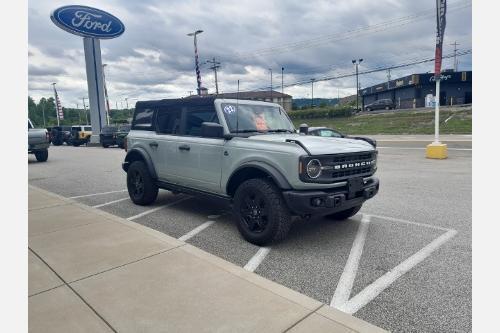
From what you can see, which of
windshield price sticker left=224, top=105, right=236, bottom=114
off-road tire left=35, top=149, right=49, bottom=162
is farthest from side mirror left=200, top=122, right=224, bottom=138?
off-road tire left=35, top=149, right=49, bottom=162

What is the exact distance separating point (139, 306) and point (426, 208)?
5318mm

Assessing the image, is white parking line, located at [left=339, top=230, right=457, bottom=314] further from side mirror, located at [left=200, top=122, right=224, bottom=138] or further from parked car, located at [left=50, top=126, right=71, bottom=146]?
parked car, located at [left=50, top=126, right=71, bottom=146]

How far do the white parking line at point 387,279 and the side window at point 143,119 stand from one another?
475 cm

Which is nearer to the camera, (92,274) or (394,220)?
(92,274)

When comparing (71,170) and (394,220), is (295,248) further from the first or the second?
A: (71,170)

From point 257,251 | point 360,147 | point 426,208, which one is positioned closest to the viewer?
point 257,251

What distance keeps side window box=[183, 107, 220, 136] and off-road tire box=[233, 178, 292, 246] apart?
1.20 m

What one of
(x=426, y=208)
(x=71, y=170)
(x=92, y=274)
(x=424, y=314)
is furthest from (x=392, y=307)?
(x=71, y=170)

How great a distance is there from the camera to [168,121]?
6141 millimetres

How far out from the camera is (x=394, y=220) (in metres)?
5.62

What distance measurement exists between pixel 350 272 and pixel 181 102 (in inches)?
148

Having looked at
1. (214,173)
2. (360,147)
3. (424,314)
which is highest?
(360,147)

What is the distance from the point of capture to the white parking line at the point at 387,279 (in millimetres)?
3078

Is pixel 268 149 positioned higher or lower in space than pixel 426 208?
higher
